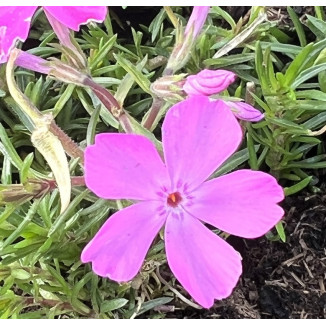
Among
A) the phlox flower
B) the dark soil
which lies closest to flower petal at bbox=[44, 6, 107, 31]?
the phlox flower

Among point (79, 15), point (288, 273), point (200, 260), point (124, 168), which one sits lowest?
point (288, 273)

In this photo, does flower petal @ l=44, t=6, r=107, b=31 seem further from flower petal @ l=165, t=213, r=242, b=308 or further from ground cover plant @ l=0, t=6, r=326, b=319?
flower petal @ l=165, t=213, r=242, b=308

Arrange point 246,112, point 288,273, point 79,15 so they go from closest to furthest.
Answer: point 79,15 → point 246,112 → point 288,273

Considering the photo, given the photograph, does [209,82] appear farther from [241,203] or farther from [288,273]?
[288,273]

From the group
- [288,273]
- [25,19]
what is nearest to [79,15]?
[25,19]

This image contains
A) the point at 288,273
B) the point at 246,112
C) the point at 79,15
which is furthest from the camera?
the point at 288,273

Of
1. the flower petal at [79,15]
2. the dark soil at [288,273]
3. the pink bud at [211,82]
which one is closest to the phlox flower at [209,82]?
the pink bud at [211,82]
